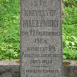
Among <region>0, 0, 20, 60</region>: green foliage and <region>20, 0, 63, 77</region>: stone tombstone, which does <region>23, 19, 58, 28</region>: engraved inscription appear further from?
<region>0, 0, 20, 60</region>: green foliage

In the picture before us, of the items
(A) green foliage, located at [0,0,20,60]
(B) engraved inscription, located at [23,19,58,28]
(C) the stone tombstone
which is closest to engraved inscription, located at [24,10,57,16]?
(C) the stone tombstone

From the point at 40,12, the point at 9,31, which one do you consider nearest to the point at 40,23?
the point at 40,12

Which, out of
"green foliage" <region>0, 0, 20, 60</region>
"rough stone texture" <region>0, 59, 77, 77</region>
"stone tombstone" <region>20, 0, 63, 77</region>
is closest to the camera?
"stone tombstone" <region>20, 0, 63, 77</region>

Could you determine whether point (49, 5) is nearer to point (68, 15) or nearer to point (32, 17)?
point (32, 17)

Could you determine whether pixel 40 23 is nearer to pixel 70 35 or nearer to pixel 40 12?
pixel 40 12

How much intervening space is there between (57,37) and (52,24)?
0.22m

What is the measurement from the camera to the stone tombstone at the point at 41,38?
2.34 m

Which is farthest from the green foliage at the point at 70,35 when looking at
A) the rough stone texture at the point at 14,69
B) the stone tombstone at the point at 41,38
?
the stone tombstone at the point at 41,38

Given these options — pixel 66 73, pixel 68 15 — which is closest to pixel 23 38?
pixel 66 73

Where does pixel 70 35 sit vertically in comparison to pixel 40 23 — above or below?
below

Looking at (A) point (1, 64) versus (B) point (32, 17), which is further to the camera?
(A) point (1, 64)

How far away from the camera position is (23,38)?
2.42 m

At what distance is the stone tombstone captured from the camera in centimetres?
234

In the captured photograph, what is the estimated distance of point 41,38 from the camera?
8.01 ft
